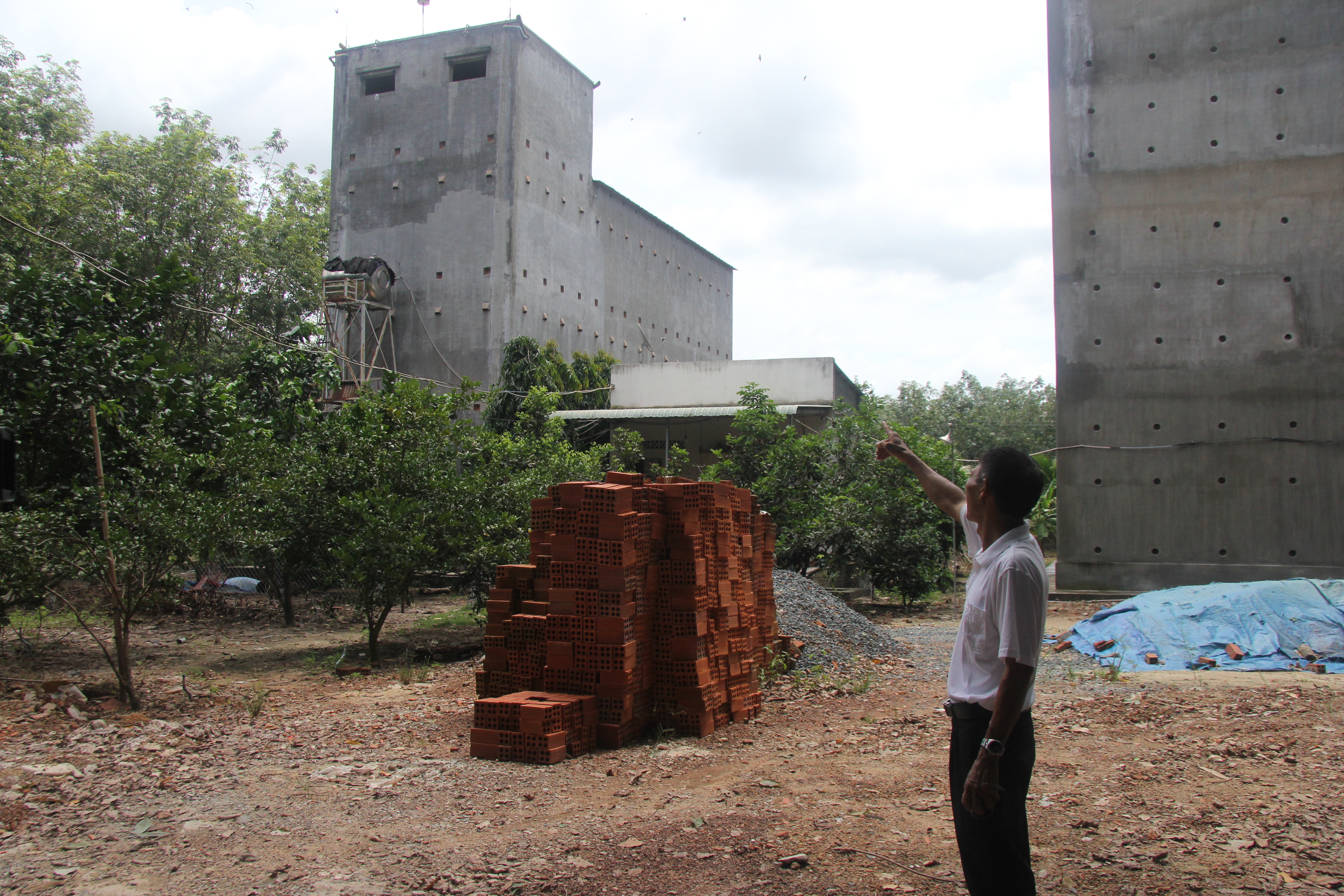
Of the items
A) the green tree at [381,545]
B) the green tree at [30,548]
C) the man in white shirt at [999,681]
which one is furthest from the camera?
the green tree at [381,545]

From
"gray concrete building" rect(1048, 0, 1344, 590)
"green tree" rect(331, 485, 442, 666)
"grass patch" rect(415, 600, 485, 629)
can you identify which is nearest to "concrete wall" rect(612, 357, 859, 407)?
"gray concrete building" rect(1048, 0, 1344, 590)

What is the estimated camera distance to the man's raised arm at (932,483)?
13.1 ft

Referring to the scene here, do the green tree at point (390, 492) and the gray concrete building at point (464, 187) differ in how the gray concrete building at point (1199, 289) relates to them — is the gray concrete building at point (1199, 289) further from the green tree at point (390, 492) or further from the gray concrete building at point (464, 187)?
the gray concrete building at point (464, 187)

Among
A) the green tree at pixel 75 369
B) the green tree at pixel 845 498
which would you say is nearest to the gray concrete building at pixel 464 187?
the green tree at pixel 845 498

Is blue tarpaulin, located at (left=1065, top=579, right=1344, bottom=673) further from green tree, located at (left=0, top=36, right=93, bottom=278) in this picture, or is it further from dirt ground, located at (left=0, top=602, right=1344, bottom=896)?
green tree, located at (left=0, top=36, right=93, bottom=278)

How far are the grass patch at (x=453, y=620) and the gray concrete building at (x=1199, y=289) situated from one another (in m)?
11.0

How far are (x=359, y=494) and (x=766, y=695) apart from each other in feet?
20.5

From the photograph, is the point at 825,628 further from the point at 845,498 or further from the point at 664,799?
the point at 845,498

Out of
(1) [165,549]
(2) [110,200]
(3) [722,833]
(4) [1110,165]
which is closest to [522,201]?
(2) [110,200]

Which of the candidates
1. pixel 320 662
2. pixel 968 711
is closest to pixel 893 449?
pixel 968 711

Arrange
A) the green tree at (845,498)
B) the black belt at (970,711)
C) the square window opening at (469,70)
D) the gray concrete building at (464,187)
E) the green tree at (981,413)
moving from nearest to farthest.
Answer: the black belt at (970,711), the green tree at (845,498), the gray concrete building at (464,187), the square window opening at (469,70), the green tree at (981,413)

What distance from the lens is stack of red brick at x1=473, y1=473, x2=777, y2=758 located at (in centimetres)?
715

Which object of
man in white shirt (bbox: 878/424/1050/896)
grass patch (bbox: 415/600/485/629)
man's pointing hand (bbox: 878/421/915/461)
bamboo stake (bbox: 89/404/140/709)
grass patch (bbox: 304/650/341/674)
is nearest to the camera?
man in white shirt (bbox: 878/424/1050/896)

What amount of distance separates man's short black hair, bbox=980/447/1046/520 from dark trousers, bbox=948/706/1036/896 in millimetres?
734
